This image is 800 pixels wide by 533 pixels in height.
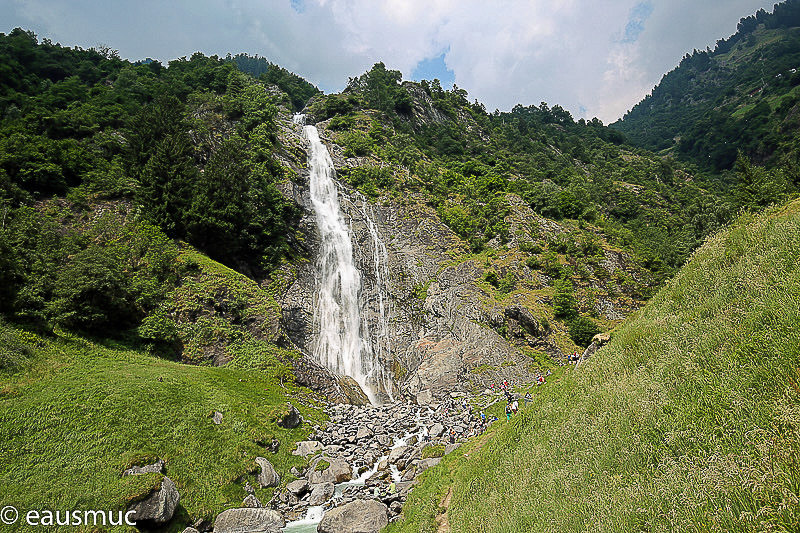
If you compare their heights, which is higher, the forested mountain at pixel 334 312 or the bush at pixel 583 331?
the forested mountain at pixel 334 312

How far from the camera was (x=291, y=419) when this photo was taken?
18172 mm

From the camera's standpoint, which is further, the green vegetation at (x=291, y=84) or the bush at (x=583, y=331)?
the green vegetation at (x=291, y=84)

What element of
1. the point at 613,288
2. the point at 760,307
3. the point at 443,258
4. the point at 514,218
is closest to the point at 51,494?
the point at 760,307

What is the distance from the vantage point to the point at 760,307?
559 centimetres

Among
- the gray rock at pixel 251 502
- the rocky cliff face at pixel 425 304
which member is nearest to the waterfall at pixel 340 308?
the rocky cliff face at pixel 425 304

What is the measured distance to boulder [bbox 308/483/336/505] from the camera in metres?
13.0

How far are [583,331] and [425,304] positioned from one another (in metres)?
13.3

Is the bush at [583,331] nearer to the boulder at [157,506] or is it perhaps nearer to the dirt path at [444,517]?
the dirt path at [444,517]

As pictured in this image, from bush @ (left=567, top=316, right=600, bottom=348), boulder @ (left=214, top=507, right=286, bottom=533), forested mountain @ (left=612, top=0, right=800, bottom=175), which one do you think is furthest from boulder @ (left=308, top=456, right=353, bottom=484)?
forested mountain @ (left=612, top=0, right=800, bottom=175)

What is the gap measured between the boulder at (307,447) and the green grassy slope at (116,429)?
1.32 feet

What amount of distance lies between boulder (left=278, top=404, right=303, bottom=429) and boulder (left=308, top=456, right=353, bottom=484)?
3307mm

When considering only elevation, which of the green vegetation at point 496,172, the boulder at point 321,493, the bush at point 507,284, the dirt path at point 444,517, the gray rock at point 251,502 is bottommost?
the boulder at point 321,493

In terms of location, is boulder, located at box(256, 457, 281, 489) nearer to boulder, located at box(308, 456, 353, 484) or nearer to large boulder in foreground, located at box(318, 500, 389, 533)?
boulder, located at box(308, 456, 353, 484)

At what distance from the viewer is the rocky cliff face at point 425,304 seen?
26016 mm
